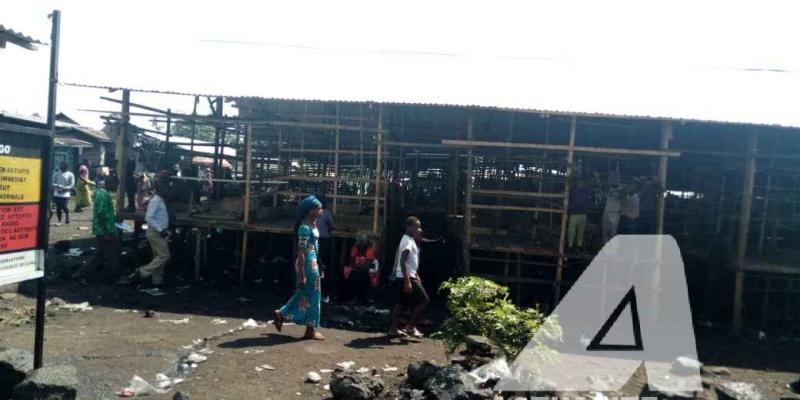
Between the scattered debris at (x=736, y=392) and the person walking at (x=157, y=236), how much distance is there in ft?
26.2

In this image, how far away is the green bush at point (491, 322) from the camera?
16.3ft

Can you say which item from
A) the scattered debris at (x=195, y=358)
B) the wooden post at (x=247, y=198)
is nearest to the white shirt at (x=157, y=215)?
the wooden post at (x=247, y=198)

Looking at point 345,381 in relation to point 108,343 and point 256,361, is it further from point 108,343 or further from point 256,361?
point 108,343

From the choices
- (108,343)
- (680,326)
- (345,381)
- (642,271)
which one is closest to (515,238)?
(642,271)

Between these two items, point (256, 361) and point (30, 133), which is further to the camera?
point (256, 361)

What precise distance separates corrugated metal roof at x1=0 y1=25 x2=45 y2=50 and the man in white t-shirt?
13.7ft

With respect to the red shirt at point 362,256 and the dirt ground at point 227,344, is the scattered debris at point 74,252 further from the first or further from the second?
the red shirt at point 362,256

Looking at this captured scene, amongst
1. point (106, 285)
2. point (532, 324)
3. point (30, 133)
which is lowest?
point (106, 285)

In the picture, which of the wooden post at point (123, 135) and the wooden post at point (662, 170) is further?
the wooden post at point (123, 135)

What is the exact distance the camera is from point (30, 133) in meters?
4.33

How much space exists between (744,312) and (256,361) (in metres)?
8.20

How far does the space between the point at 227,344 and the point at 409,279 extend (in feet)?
7.32

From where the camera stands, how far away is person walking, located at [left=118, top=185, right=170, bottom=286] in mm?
9141

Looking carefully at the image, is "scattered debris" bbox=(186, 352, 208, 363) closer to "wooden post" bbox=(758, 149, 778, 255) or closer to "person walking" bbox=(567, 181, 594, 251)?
"person walking" bbox=(567, 181, 594, 251)
